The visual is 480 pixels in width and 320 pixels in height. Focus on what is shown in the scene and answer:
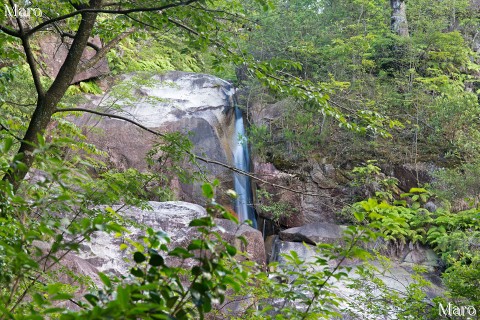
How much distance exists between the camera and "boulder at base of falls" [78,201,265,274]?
7.34 m

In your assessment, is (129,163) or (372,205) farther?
(129,163)

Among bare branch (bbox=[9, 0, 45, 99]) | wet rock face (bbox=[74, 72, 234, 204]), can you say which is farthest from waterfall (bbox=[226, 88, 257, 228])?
bare branch (bbox=[9, 0, 45, 99])

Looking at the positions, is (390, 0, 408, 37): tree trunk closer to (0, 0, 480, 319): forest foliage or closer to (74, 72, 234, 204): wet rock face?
(0, 0, 480, 319): forest foliage

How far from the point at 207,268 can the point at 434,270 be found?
8.73m

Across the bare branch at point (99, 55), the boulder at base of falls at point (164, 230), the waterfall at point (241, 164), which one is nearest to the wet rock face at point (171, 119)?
the waterfall at point (241, 164)

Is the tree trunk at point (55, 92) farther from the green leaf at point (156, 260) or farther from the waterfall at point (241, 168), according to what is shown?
the waterfall at point (241, 168)

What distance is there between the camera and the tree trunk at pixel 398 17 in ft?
42.7

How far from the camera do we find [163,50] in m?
16.7

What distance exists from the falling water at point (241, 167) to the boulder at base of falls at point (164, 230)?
2292 millimetres

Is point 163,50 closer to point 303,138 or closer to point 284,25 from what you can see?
point 284,25

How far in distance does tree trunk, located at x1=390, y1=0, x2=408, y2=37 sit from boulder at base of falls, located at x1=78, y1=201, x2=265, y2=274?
314 inches

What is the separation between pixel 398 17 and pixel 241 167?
6551 millimetres

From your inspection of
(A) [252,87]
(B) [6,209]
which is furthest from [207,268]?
(A) [252,87]

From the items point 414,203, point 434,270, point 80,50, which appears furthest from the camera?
point 414,203
